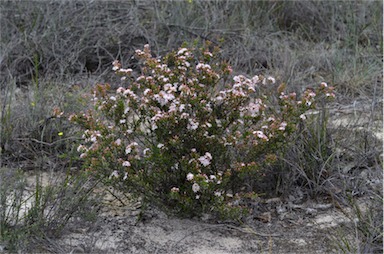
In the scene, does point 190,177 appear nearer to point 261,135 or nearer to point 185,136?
point 185,136

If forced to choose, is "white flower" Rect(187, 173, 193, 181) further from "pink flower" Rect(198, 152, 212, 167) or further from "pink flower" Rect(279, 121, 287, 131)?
"pink flower" Rect(279, 121, 287, 131)

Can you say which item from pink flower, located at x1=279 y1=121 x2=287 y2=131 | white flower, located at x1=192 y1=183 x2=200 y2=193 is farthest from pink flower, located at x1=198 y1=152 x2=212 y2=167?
pink flower, located at x1=279 y1=121 x2=287 y2=131

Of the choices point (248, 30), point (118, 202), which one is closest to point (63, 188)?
point (118, 202)

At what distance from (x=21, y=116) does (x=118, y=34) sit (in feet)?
5.84

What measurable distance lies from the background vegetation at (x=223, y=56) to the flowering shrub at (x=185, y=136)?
0.46 m

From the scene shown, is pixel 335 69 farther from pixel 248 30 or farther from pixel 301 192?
pixel 301 192

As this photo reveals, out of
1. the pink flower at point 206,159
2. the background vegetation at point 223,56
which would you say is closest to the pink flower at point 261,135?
the pink flower at point 206,159

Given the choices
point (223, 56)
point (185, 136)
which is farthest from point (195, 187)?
point (223, 56)

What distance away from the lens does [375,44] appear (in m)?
6.60

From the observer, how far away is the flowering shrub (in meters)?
3.49

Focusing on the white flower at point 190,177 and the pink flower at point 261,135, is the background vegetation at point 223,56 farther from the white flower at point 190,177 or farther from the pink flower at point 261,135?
the white flower at point 190,177

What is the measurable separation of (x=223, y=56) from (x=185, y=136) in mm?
2501

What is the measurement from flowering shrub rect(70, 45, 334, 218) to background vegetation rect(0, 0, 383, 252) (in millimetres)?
457

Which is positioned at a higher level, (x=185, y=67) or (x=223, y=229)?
(x=185, y=67)
